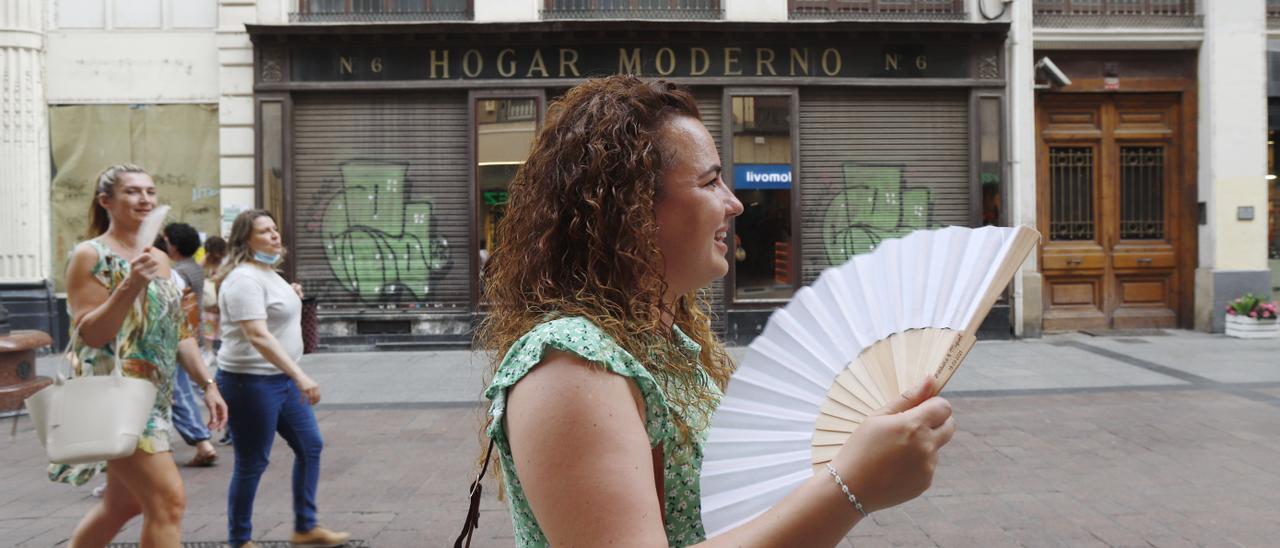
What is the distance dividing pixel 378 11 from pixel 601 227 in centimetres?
1356

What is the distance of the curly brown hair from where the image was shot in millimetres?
1532

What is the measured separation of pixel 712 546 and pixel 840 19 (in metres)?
13.6

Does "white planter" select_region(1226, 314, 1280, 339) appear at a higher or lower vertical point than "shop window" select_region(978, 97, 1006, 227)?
lower

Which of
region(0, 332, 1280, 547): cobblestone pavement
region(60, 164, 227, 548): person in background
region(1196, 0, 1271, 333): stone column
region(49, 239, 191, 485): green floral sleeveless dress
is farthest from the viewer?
region(1196, 0, 1271, 333): stone column

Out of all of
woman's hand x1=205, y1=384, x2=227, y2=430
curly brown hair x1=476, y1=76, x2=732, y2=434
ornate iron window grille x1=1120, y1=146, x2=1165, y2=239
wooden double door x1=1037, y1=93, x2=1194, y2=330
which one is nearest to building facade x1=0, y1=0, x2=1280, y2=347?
wooden double door x1=1037, y1=93, x2=1194, y2=330

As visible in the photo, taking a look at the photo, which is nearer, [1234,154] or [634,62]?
[634,62]

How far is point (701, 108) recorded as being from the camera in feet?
46.4

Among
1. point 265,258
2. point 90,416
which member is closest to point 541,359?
point 90,416

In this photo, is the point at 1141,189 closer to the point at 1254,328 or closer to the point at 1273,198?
the point at 1273,198

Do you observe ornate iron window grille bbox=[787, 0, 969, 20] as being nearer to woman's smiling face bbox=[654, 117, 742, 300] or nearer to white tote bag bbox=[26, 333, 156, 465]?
white tote bag bbox=[26, 333, 156, 465]

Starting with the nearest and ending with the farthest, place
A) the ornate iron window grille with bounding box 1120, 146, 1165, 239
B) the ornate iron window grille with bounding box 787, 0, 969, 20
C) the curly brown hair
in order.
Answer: the curly brown hair < the ornate iron window grille with bounding box 787, 0, 969, 20 < the ornate iron window grille with bounding box 1120, 146, 1165, 239

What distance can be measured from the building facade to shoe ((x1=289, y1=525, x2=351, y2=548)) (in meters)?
8.78

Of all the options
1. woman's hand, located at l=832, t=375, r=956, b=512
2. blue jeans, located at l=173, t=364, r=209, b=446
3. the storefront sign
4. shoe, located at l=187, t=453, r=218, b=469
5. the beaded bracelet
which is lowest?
shoe, located at l=187, t=453, r=218, b=469

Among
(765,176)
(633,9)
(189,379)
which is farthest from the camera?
(633,9)
